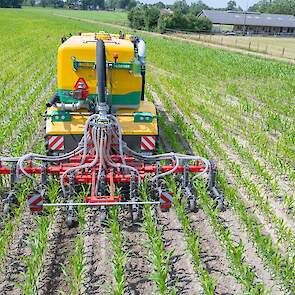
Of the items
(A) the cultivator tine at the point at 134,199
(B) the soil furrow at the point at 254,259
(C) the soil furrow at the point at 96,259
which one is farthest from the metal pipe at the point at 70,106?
(B) the soil furrow at the point at 254,259

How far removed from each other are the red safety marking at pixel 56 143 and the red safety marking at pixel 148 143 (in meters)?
1.35

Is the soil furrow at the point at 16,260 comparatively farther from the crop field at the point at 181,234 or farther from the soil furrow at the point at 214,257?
the soil furrow at the point at 214,257

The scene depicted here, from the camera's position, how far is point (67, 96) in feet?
24.5

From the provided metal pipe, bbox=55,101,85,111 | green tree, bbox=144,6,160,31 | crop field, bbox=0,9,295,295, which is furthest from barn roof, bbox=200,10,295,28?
metal pipe, bbox=55,101,85,111

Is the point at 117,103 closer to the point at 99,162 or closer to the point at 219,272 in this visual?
the point at 99,162

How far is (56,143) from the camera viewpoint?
7062mm

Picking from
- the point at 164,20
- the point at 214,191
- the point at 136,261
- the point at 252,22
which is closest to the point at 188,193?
the point at 214,191

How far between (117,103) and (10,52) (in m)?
17.5

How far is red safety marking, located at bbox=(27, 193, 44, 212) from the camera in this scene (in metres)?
5.56

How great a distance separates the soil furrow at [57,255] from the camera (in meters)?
4.65

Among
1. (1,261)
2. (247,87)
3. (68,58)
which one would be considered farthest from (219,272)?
(247,87)

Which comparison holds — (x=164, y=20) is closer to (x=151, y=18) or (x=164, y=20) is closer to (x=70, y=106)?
(x=151, y=18)

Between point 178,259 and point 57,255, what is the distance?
1489mm

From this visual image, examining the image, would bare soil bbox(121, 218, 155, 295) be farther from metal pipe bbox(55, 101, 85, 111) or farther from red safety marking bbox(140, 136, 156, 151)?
metal pipe bbox(55, 101, 85, 111)
